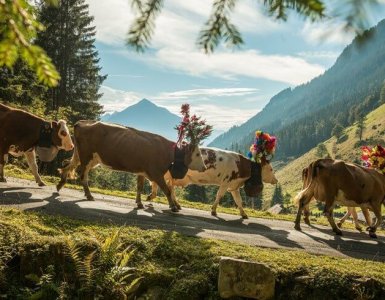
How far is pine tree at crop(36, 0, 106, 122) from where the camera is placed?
4034cm

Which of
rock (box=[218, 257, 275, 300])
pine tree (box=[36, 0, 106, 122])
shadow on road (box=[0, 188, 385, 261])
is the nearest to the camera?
rock (box=[218, 257, 275, 300])

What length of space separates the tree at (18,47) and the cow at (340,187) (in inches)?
485

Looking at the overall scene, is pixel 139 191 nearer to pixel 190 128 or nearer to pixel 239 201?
pixel 190 128

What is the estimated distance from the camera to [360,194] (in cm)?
1360

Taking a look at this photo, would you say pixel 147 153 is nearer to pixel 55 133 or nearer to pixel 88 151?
pixel 88 151

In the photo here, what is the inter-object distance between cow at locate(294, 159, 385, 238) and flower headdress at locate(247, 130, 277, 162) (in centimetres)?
269

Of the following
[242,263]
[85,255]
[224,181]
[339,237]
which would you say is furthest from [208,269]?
[224,181]

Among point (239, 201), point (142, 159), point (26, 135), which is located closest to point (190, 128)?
point (142, 159)

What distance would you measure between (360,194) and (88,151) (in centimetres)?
847

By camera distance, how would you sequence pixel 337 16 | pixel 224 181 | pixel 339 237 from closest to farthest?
pixel 337 16
pixel 339 237
pixel 224 181

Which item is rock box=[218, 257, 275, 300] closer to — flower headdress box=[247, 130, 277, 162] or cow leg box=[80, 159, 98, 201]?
cow leg box=[80, 159, 98, 201]

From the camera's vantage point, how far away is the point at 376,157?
1617 centimetres

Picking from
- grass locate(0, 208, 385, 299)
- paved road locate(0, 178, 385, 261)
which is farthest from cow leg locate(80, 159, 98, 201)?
grass locate(0, 208, 385, 299)

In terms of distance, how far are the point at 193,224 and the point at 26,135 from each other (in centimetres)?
654
